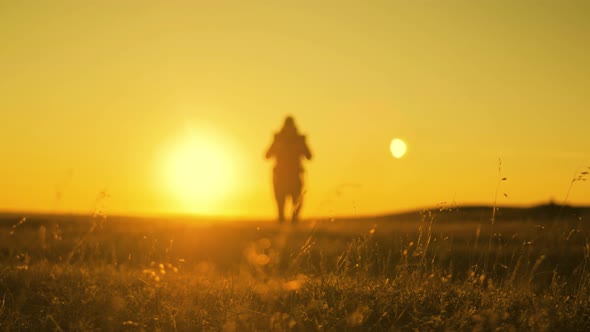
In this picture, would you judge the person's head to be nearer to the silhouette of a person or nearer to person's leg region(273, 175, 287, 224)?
the silhouette of a person

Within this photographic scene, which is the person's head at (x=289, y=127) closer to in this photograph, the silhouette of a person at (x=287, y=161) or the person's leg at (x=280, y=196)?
the silhouette of a person at (x=287, y=161)

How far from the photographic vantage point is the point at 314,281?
6113mm

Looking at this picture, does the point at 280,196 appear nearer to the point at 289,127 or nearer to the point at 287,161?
the point at 287,161

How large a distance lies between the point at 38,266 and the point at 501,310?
18.8ft

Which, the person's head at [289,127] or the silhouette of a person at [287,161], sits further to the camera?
the person's head at [289,127]

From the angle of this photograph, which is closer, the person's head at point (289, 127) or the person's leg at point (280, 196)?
the person's leg at point (280, 196)

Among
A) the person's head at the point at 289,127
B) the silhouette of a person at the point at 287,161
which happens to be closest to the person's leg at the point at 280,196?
the silhouette of a person at the point at 287,161

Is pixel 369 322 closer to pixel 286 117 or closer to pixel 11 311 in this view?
pixel 11 311

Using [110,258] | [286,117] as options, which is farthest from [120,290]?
[286,117]

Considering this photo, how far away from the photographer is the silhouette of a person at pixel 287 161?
61.9 feet

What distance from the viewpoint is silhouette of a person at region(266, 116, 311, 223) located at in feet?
61.9

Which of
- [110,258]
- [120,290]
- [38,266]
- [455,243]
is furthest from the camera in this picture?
[455,243]

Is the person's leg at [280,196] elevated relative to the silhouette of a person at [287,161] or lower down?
lower down

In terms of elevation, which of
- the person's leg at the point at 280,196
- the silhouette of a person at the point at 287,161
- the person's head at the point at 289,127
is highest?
the person's head at the point at 289,127
